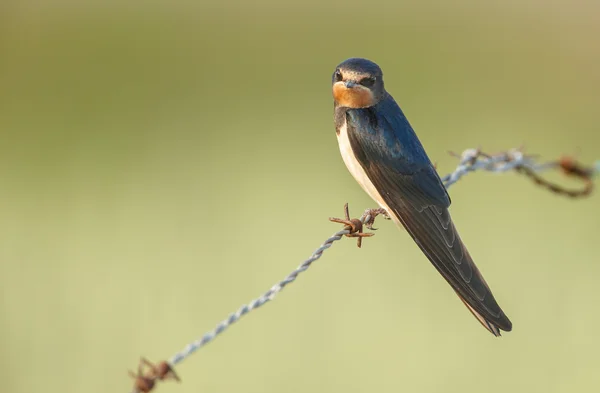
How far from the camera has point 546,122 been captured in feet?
21.5

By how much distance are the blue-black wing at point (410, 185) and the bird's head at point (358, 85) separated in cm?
5

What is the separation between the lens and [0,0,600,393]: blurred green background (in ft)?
13.2

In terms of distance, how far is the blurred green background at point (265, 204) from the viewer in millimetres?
4027

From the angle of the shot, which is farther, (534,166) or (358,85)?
(358,85)

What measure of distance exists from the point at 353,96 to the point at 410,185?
0.40m

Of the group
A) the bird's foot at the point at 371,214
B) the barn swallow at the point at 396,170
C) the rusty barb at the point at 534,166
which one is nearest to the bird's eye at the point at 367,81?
the barn swallow at the point at 396,170

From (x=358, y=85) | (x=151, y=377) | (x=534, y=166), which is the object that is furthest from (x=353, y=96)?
(x=151, y=377)

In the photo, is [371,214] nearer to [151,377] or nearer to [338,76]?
[338,76]

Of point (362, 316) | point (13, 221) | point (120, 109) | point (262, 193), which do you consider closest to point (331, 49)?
point (120, 109)

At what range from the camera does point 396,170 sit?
3.40m

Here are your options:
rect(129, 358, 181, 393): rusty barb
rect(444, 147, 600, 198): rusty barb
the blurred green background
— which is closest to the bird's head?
rect(444, 147, 600, 198): rusty barb

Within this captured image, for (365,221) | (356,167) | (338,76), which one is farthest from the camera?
(338,76)

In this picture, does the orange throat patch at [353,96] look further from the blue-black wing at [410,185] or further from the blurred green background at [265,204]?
the blurred green background at [265,204]

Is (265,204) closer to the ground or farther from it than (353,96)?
farther from it
